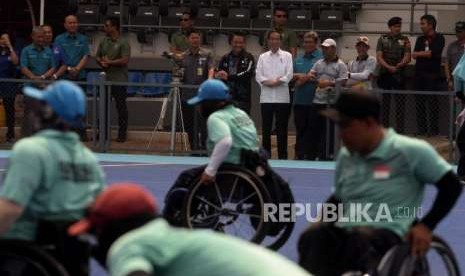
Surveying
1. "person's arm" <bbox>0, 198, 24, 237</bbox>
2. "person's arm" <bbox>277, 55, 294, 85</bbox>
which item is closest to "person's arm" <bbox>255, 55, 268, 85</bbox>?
"person's arm" <bbox>277, 55, 294, 85</bbox>

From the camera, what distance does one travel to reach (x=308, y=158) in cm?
1930

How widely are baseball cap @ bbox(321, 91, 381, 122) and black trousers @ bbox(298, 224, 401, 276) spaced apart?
1.95ft

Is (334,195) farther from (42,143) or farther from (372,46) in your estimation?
(372,46)

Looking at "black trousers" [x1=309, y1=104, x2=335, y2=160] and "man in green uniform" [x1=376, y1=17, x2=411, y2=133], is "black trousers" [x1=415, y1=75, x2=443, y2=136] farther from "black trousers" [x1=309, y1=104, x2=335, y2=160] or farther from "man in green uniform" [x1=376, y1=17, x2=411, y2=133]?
"black trousers" [x1=309, y1=104, x2=335, y2=160]

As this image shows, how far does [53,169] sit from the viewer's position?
251 inches

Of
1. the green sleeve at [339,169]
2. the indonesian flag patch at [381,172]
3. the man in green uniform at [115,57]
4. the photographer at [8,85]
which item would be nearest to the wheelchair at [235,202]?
the green sleeve at [339,169]

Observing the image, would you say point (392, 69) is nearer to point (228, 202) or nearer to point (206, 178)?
point (228, 202)

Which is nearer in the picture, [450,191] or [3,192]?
[3,192]

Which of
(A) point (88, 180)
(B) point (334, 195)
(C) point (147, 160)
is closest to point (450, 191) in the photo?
(B) point (334, 195)

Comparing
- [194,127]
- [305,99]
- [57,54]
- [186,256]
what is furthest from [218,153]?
[57,54]

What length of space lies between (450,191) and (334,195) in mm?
730

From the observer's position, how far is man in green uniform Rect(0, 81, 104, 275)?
6.27 metres

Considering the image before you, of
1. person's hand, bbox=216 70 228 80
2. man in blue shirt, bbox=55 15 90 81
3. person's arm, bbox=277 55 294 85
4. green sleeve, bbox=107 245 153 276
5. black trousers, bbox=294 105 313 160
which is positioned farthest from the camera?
man in blue shirt, bbox=55 15 90 81

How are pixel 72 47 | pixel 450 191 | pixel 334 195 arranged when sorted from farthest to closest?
1. pixel 72 47
2. pixel 334 195
3. pixel 450 191
